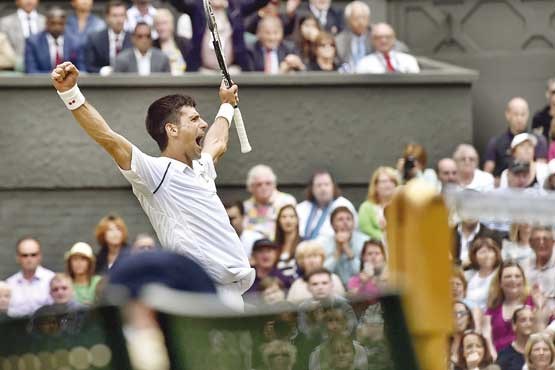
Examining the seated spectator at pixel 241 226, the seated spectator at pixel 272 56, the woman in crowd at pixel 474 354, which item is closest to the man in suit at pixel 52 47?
the seated spectator at pixel 272 56

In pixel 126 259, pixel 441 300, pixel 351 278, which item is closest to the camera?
pixel 441 300

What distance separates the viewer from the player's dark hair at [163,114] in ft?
27.6

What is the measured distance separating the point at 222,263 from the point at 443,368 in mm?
3739

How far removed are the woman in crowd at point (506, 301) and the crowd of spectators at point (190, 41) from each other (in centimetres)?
688

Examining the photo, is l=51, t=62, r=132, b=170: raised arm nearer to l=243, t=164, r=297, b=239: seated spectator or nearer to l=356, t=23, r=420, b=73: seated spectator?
l=243, t=164, r=297, b=239: seated spectator

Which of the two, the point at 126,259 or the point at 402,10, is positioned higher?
the point at 402,10

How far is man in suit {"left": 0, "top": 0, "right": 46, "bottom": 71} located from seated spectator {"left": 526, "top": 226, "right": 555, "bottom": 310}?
26.8ft

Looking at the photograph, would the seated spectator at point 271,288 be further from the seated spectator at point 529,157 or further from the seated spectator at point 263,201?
the seated spectator at point 529,157

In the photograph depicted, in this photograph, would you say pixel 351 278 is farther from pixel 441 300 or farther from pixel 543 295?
pixel 441 300

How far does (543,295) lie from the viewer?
8094 mm

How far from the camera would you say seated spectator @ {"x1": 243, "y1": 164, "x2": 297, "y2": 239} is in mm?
13883

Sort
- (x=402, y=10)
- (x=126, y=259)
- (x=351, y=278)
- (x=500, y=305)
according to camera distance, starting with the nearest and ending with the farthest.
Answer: (x=126, y=259) < (x=500, y=305) < (x=351, y=278) < (x=402, y=10)

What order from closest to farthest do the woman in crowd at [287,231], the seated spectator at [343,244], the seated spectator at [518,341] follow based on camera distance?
the seated spectator at [518,341], the seated spectator at [343,244], the woman in crowd at [287,231]

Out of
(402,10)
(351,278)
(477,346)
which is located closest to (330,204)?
(351,278)
